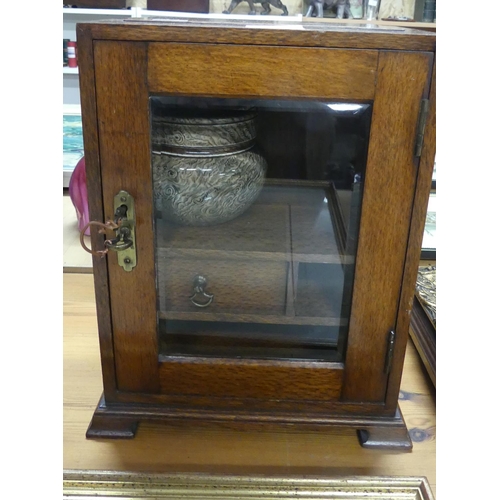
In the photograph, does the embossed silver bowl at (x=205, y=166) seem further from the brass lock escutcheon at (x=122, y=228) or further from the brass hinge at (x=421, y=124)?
the brass hinge at (x=421, y=124)

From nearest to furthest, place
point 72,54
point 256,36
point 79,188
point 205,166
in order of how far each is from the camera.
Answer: point 256,36, point 205,166, point 79,188, point 72,54

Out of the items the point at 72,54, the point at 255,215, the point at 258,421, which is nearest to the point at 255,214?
the point at 255,215

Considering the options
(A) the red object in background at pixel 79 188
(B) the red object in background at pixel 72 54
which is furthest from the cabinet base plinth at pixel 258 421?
(B) the red object in background at pixel 72 54

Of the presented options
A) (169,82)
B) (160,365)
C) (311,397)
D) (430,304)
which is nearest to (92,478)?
(160,365)

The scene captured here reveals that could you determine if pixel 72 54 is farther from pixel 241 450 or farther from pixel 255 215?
pixel 241 450

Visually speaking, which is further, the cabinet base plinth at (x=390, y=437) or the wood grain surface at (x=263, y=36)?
the cabinet base plinth at (x=390, y=437)

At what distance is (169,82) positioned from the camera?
53cm

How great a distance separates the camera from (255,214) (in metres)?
0.63

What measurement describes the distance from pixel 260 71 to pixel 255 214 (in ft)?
0.55

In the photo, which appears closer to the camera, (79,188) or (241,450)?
(241,450)

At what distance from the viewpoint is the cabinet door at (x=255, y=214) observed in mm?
522

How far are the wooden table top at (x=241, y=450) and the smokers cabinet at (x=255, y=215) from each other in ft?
0.08

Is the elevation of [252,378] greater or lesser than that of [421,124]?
lesser

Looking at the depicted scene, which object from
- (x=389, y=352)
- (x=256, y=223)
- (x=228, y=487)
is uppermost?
(x=256, y=223)
